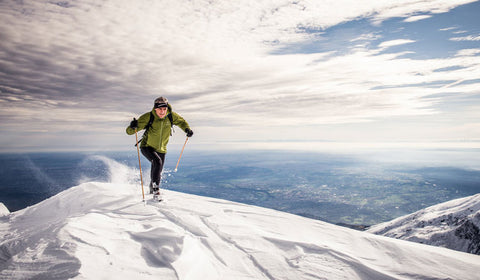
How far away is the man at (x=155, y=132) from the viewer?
7492mm

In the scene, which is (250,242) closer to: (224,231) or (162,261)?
(224,231)

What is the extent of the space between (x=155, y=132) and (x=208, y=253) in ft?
17.8

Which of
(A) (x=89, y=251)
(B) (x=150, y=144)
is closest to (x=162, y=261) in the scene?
(A) (x=89, y=251)

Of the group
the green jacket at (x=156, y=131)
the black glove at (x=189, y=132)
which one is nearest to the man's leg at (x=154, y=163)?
the green jacket at (x=156, y=131)

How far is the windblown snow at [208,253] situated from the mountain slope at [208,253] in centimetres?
1

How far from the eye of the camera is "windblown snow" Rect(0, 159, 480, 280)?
9.27 feet

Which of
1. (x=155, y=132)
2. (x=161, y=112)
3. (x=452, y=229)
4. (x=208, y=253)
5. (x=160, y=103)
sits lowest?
(x=452, y=229)

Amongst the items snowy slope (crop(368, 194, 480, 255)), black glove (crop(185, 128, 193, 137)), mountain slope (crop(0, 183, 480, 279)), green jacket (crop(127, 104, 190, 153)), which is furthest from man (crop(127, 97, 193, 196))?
snowy slope (crop(368, 194, 480, 255))

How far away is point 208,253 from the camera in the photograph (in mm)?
3490

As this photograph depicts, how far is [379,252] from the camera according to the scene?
385 cm

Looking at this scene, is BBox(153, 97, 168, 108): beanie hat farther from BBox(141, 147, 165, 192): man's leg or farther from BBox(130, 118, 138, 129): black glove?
BBox(141, 147, 165, 192): man's leg

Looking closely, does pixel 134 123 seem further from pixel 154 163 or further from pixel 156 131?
pixel 154 163

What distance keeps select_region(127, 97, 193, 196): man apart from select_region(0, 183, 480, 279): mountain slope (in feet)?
8.44

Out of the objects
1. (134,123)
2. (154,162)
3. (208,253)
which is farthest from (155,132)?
(208,253)
